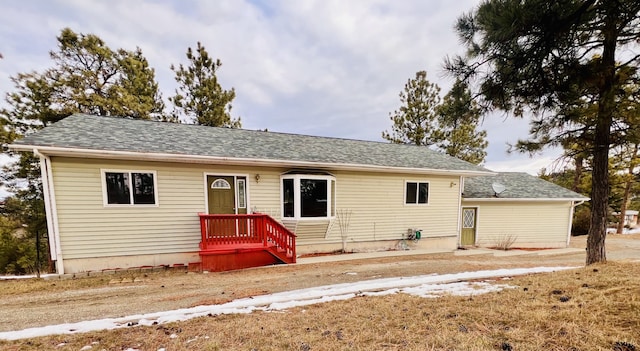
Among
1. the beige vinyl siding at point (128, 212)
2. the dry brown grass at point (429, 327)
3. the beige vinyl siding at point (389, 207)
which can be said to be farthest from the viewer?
the beige vinyl siding at point (389, 207)

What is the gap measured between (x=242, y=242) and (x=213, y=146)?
3.16 metres

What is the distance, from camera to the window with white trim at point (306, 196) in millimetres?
7555

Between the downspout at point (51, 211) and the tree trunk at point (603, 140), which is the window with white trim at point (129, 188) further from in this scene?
the tree trunk at point (603, 140)

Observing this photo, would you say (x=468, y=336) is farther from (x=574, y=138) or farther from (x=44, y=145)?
(x=44, y=145)

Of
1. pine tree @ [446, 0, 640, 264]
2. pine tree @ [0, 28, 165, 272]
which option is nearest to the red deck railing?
pine tree @ [446, 0, 640, 264]

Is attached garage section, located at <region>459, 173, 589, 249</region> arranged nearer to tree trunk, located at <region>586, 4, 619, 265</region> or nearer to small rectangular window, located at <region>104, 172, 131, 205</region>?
tree trunk, located at <region>586, 4, 619, 265</region>

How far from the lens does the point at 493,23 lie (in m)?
3.68

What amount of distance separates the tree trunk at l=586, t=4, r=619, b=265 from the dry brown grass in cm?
225

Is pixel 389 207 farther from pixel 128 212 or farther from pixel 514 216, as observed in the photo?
pixel 128 212

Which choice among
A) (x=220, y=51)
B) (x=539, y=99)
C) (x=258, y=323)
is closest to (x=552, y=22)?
(x=539, y=99)

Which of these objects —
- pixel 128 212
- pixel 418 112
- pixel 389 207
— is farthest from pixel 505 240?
pixel 128 212

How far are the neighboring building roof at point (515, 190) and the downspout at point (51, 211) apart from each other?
558 inches

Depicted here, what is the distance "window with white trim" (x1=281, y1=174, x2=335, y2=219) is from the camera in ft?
24.8

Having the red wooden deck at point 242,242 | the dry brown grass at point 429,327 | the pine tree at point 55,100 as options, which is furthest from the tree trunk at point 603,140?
the pine tree at point 55,100
